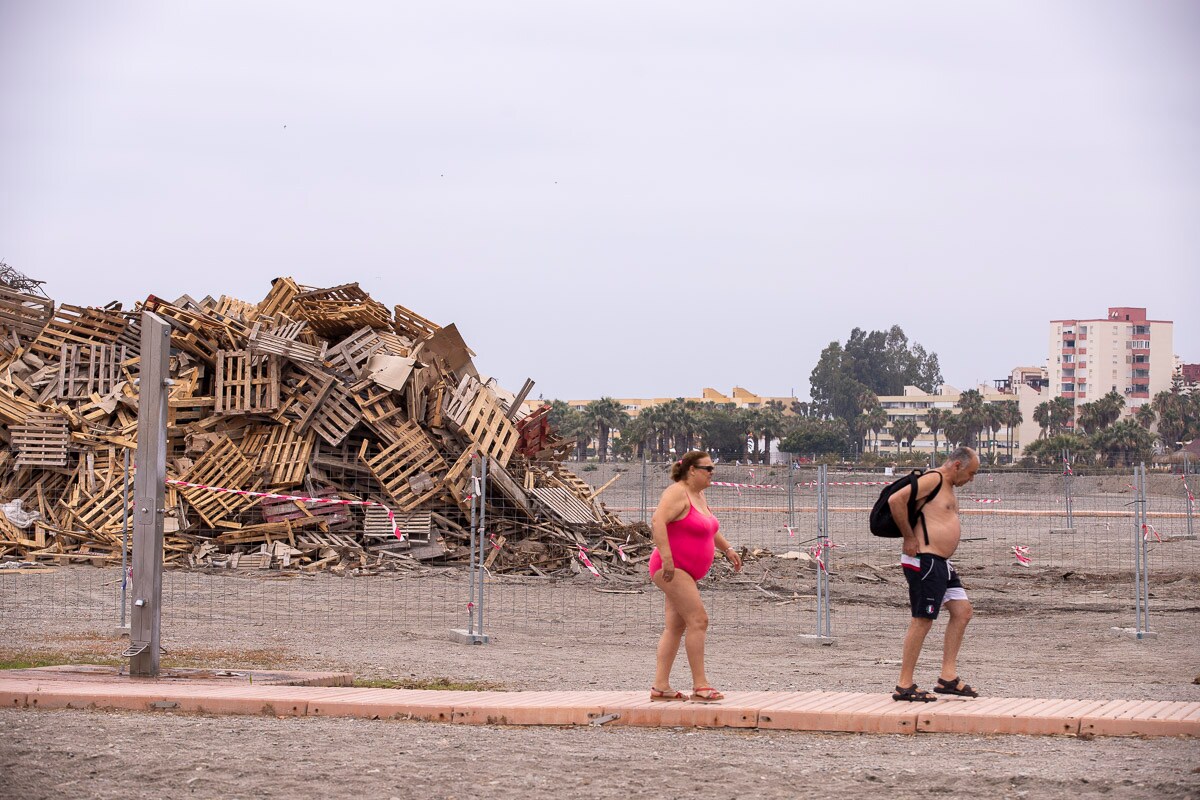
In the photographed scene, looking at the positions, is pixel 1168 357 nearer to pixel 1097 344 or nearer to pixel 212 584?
pixel 1097 344

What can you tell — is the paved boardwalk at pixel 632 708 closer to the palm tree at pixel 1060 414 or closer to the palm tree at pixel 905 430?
the palm tree at pixel 1060 414

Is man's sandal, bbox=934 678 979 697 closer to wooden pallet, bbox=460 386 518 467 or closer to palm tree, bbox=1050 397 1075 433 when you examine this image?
wooden pallet, bbox=460 386 518 467

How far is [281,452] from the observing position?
2130 centimetres

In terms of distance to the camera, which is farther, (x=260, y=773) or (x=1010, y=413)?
(x=1010, y=413)

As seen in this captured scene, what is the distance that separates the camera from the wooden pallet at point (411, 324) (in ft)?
78.1

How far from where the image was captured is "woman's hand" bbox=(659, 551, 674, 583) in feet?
24.7

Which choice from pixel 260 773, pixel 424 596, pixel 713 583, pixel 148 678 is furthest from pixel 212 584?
pixel 260 773

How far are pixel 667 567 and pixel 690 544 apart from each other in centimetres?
→ 24

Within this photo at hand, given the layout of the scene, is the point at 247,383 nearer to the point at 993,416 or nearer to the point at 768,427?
the point at 768,427

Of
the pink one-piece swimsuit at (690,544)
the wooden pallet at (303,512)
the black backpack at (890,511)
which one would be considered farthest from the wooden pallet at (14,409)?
the black backpack at (890,511)

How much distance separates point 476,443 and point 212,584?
510cm

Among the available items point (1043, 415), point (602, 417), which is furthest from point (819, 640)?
point (1043, 415)

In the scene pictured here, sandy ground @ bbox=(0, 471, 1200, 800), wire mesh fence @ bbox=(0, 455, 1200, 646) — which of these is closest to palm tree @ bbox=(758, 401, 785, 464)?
wire mesh fence @ bbox=(0, 455, 1200, 646)

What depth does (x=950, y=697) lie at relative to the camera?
8.06 m
